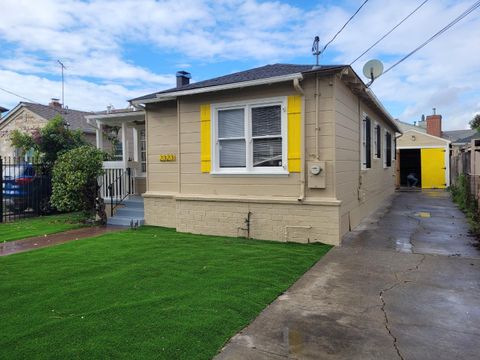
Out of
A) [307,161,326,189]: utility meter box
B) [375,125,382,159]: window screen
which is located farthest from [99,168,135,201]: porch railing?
[375,125,382,159]: window screen

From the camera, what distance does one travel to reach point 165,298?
410 cm

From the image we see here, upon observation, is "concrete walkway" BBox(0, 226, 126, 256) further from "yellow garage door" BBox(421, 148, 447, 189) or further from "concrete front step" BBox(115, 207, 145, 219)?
"yellow garage door" BBox(421, 148, 447, 189)

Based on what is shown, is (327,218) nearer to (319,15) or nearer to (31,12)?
→ (319,15)

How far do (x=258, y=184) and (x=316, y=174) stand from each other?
127 centimetres

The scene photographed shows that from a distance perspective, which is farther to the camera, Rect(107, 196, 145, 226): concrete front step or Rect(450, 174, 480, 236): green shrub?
Rect(107, 196, 145, 226): concrete front step

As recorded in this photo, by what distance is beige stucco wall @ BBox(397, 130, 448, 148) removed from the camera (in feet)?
68.4

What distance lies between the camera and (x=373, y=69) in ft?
30.1

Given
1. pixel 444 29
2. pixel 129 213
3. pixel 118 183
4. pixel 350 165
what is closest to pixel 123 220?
pixel 129 213

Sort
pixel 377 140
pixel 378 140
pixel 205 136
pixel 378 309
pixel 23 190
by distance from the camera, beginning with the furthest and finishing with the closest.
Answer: pixel 378 140
pixel 377 140
pixel 23 190
pixel 205 136
pixel 378 309

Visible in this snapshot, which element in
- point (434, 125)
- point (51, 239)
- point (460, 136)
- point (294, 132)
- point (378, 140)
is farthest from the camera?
point (460, 136)

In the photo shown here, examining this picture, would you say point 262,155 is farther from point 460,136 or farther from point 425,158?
point 460,136

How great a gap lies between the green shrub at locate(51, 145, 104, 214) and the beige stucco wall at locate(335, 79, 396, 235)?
6.22m

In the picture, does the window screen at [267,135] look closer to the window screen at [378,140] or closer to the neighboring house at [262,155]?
the neighboring house at [262,155]

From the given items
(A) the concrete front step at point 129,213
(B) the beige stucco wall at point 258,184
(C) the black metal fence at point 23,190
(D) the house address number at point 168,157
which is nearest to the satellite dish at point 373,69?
(B) the beige stucco wall at point 258,184
